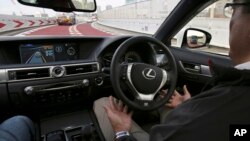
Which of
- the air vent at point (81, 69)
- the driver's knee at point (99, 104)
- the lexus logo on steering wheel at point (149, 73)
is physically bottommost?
the driver's knee at point (99, 104)

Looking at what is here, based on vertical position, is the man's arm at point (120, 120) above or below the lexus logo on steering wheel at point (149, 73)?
below

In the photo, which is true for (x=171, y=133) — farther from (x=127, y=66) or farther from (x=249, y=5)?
(x=127, y=66)

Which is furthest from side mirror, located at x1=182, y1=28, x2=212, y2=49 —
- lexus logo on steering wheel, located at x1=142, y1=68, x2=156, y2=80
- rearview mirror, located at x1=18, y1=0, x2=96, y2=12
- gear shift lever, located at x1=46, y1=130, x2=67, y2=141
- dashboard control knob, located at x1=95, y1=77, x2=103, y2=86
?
gear shift lever, located at x1=46, y1=130, x2=67, y2=141

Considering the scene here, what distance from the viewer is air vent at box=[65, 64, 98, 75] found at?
3.13 m

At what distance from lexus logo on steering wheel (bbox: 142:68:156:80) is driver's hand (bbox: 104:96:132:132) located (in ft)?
1.09

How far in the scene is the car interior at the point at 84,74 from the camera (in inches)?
94.4

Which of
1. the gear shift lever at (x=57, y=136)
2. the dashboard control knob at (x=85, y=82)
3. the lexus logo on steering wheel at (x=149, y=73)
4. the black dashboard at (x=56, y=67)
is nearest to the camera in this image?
the lexus logo on steering wheel at (x=149, y=73)

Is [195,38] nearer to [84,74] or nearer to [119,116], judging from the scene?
[84,74]

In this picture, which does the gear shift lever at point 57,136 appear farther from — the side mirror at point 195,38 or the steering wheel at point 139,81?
the side mirror at point 195,38

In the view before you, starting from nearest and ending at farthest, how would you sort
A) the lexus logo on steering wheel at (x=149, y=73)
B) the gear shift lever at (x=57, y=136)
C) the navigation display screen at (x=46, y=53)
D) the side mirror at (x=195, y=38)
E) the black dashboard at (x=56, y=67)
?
the lexus logo on steering wheel at (x=149, y=73)
the gear shift lever at (x=57, y=136)
the black dashboard at (x=56, y=67)
the navigation display screen at (x=46, y=53)
the side mirror at (x=195, y=38)

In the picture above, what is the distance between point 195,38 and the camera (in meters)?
3.98

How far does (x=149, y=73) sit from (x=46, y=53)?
148 centimetres

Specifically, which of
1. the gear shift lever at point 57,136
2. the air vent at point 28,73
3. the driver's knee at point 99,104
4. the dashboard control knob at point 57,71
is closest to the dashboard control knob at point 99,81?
the driver's knee at point 99,104

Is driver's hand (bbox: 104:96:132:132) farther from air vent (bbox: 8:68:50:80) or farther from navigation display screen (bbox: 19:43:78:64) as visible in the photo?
navigation display screen (bbox: 19:43:78:64)
